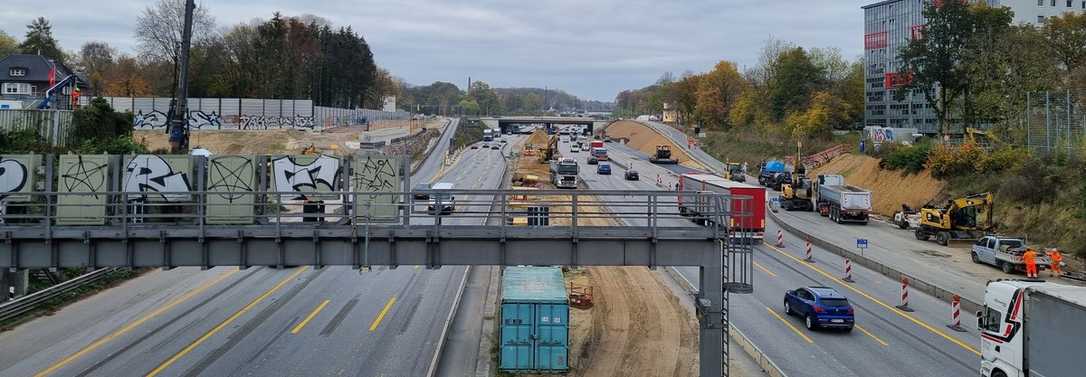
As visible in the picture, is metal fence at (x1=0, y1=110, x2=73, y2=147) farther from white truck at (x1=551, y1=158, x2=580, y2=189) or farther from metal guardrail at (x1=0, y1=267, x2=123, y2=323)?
white truck at (x1=551, y1=158, x2=580, y2=189)

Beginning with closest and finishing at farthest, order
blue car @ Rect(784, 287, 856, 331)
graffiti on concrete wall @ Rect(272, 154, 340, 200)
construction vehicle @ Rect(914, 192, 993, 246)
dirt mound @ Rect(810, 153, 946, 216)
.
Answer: graffiti on concrete wall @ Rect(272, 154, 340, 200), blue car @ Rect(784, 287, 856, 331), construction vehicle @ Rect(914, 192, 993, 246), dirt mound @ Rect(810, 153, 946, 216)

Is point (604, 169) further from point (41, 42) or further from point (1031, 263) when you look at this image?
point (41, 42)

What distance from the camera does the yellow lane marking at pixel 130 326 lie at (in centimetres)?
2225

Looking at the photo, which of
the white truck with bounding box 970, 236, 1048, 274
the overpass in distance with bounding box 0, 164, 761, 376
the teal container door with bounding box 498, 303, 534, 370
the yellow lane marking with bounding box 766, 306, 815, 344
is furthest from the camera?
the white truck with bounding box 970, 236, 1048, 274

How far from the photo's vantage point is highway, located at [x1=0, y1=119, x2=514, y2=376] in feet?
74.2

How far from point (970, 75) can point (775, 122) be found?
41142 millimetres

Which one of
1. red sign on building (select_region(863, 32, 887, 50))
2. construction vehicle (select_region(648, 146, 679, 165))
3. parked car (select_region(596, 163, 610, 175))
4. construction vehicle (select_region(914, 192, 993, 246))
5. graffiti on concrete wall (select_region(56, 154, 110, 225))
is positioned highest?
red sign on building (select_region(863, 32, 887, 50))

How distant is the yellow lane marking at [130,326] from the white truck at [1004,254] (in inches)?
1465

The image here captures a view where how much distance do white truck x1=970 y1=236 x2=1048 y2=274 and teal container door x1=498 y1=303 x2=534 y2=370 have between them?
27210 millimetres

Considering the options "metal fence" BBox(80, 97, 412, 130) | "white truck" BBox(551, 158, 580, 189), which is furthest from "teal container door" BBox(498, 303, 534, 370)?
"metal fence" BBox(80, 97, 412, 130)

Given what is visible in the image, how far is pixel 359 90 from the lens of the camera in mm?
137375

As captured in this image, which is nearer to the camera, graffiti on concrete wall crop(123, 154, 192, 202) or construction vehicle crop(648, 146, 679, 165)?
graffiti on concrete wall crop(123, 154, 192, 202)

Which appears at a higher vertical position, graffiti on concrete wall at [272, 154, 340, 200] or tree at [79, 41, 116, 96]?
tree at [79, 41, 116, 96]

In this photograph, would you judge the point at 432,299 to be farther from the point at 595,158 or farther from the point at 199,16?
the point at 595,158
